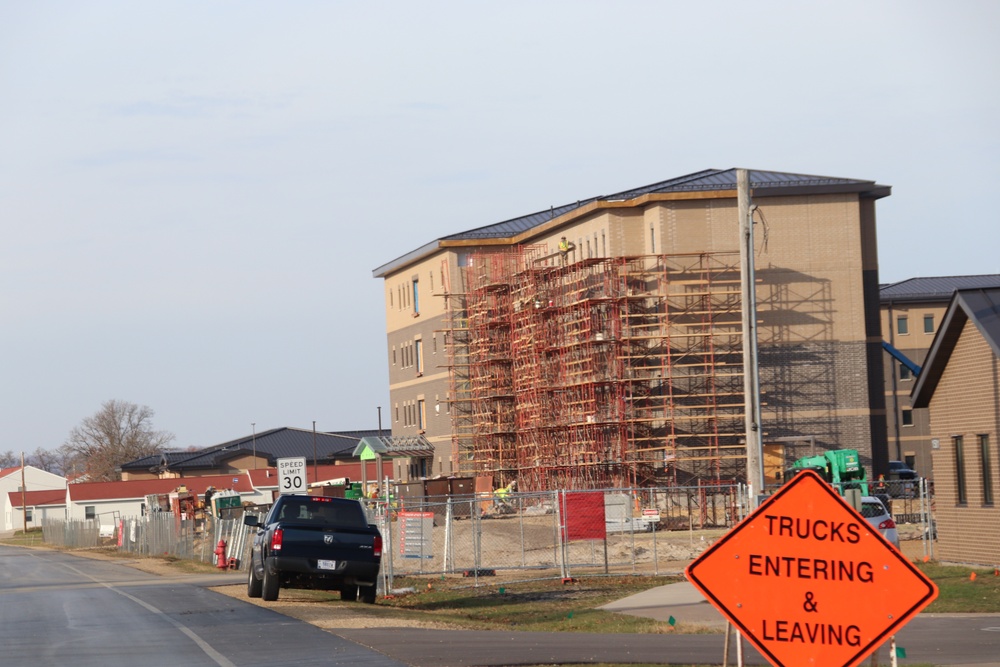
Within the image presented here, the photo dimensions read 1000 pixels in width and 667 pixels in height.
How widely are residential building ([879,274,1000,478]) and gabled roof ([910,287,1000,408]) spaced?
53375mm

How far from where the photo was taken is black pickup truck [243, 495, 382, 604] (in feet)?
76.3

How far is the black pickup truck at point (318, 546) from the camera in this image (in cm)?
2327

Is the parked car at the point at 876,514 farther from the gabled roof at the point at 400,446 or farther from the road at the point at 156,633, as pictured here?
the gabled roof at the point at 400,446

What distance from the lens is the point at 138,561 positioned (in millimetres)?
50062

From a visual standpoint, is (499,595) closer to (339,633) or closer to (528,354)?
(339,633)

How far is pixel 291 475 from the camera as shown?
99.3ft

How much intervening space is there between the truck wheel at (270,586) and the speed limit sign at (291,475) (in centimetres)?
592

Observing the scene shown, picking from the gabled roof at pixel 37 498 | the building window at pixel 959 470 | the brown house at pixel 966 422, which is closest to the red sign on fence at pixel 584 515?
the brown house at pixel 966 422

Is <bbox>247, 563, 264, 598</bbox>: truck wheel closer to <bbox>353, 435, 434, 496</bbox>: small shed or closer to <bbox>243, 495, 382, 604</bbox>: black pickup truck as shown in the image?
<bbox>243, 495, 382, 604</bbox>: black pickup truck

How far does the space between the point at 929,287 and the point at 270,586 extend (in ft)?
244

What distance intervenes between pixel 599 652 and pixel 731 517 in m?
28.8

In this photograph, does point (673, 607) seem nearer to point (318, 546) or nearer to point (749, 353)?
point (749, 353)

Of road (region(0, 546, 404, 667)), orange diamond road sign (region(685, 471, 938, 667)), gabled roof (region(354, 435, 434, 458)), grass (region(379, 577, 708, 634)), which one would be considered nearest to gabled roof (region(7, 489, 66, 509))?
gabled roof (region(354, 435, 434, 458))

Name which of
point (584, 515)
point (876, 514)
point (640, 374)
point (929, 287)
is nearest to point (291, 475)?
point (584, 515)
